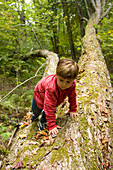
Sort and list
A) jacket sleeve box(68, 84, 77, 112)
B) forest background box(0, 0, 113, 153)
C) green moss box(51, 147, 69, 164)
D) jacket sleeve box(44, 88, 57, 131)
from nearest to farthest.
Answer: green moss box(51, 147, 69, 164) < jacket sleeve box(44, 88, 57, 131) < jacket sleeve box(68, 84, 77, 112) < forest background box(0, 0, 113, 153)

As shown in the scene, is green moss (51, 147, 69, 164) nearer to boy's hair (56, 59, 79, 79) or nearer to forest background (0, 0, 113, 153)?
boy's hair (56, 59, 79, 79)

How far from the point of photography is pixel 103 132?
6.63ft

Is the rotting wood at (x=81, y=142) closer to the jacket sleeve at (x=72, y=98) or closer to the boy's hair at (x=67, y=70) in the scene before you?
the jacket sleeve at (x=72, y=98)

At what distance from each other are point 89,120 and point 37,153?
1.08 m

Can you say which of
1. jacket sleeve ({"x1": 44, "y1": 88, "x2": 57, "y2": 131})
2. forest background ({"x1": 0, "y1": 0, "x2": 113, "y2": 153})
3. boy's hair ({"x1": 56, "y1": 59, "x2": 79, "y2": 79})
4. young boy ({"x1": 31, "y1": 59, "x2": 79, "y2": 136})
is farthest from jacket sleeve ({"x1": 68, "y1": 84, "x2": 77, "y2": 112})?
forest background ({"x1": 0, "y1": 0, "x2": 113, "y2": 153})

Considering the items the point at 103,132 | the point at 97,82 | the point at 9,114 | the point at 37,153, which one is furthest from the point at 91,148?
the point at 9,114

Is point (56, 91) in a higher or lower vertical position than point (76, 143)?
higher

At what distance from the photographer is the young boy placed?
5.00 feet

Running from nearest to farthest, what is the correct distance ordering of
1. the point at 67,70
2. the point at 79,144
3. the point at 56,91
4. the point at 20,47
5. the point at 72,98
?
the point at 67,70 < the point at 79,144 < the point at 56,91 < the point at 72,98 < the point at 20,47

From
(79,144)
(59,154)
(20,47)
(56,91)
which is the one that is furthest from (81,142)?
(20,47)

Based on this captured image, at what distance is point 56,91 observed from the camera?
71.1 inches

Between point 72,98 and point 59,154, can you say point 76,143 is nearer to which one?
point 59,154

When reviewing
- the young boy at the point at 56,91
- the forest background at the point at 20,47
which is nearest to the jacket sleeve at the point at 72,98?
the young boy at the point at 56,91

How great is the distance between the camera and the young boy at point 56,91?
59.9 inches
